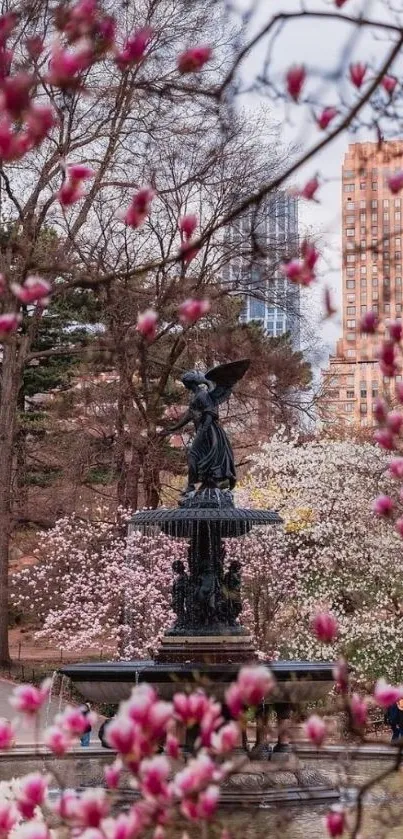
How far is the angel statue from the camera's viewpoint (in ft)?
45.7

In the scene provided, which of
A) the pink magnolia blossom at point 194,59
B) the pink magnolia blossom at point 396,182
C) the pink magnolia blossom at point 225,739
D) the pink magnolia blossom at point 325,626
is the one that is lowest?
the pink magnolia blossom at point 225,739

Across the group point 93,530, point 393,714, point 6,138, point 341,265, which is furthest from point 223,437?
point 93,530

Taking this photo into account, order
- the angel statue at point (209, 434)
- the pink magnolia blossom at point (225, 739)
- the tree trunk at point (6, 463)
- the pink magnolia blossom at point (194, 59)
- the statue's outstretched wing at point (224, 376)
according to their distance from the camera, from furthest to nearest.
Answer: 1. the tree trunk at point (6, 463)
2. the angel statue at point (209, 434)
3. the statue's outstretched wing at point (224, 376)
4. the pink magnolia blossom at point (194, 59)
5. the pink magnolia blossom at point (225, 739)

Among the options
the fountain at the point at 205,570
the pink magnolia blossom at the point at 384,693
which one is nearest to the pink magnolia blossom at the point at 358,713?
the pink magnolia blossom at the point at 384,693

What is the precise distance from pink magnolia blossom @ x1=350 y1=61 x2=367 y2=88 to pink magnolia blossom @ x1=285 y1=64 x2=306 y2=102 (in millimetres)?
414

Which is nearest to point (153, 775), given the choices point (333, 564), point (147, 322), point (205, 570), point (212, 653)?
point (147, 322)

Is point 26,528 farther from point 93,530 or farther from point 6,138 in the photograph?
point 6,138

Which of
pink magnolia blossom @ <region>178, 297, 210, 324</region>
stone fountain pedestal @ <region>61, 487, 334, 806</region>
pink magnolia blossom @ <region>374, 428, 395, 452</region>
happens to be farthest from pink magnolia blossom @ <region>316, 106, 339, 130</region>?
stone fountain pedestal @ <region>61, 487, 334, 806</region>

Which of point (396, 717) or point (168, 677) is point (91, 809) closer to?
point (168, 677)

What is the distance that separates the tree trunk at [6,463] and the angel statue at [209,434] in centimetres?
1427

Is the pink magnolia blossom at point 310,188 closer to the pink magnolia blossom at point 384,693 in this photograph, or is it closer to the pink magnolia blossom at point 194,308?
the pink magnolia blossom at point 194,308

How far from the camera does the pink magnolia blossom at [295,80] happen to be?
428 centimetres

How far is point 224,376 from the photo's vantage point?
45.6 ft

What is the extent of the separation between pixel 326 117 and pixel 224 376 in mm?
9251
